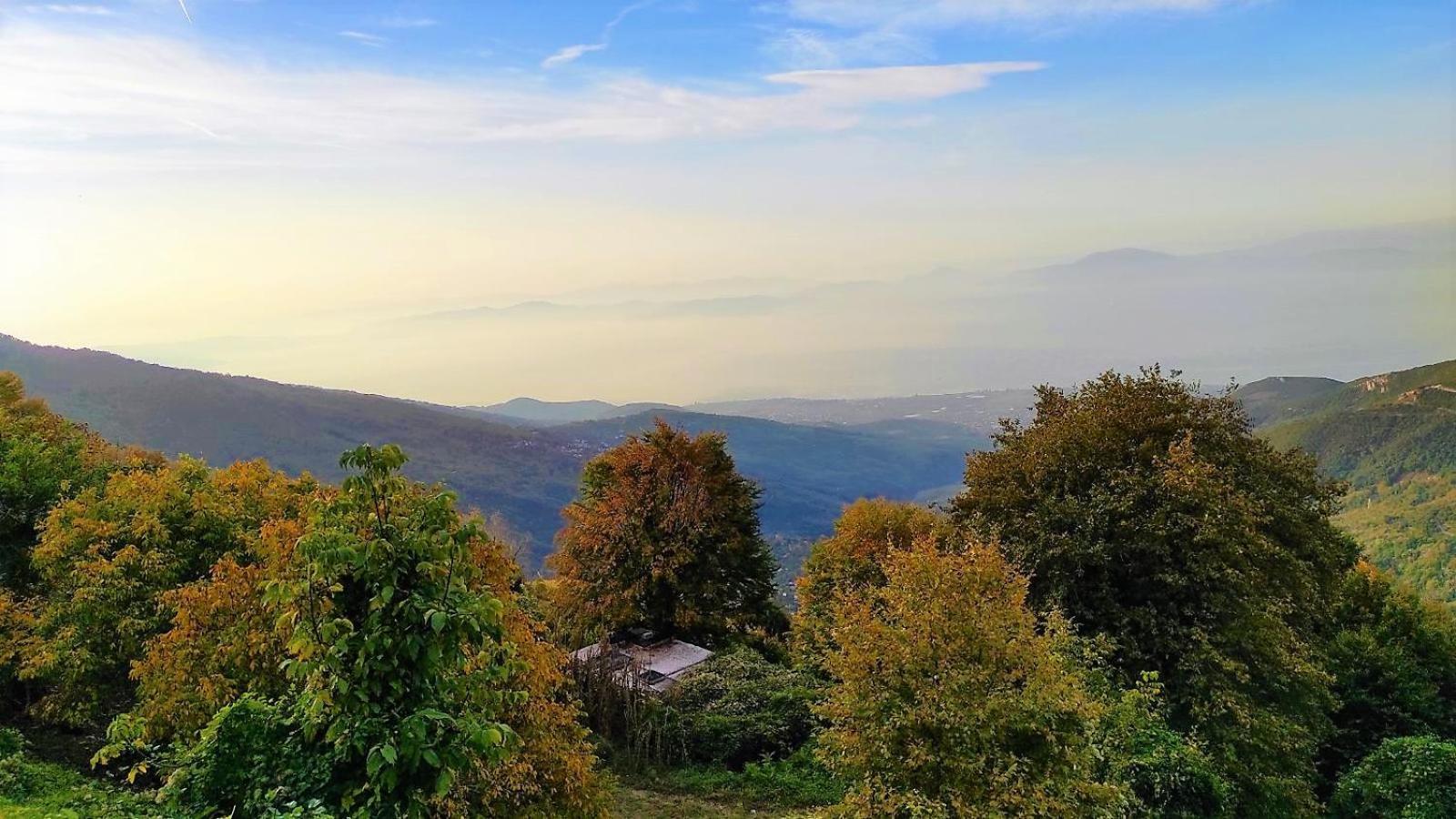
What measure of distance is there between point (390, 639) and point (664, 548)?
22259mm

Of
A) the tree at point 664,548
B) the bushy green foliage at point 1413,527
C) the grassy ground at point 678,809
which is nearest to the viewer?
the grassy ground at point 678,809

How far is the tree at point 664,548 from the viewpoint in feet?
89.1

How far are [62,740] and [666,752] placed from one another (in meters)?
12.3

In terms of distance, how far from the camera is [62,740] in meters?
15.3

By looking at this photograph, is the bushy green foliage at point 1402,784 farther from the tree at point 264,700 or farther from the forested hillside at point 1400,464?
the forested hillside at point 1400,464

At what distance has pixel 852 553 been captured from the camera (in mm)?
26172

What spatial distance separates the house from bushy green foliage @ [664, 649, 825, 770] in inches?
49.1

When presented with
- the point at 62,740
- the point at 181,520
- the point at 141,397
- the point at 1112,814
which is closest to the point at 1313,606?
the point at 1112,814

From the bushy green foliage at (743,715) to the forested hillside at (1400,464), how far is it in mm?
68987

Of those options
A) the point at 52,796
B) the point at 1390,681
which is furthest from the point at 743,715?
the point at 1390,681

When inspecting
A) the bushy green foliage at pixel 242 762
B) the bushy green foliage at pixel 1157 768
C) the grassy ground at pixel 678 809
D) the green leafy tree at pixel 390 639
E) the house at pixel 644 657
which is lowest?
the grassy ground at pixel 678 809

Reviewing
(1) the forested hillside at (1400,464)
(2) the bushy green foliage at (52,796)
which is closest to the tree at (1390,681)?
(2) the bushy green foliage at (52,796)

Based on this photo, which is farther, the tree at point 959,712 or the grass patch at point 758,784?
the grass patch at point 758,784

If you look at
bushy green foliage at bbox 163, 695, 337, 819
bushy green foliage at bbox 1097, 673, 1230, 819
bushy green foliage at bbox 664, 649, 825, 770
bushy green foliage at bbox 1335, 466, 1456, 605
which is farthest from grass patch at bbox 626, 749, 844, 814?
bushy green foliage at bbox 1335, 466, 1456, 605
